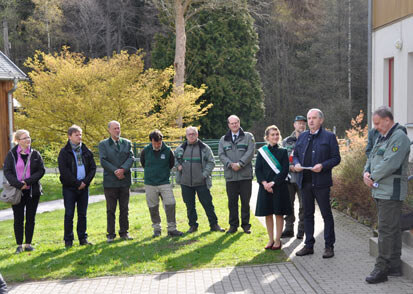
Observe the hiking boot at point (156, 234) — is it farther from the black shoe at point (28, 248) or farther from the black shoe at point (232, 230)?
the black shoe at point (28, 248)

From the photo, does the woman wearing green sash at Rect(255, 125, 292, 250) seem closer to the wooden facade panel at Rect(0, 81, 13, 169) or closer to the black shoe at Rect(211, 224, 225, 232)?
the black shoe at Rect(211, 224, 225, 232)

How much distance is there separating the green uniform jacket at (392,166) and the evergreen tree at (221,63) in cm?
2689

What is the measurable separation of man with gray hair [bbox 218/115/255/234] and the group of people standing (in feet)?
0.06

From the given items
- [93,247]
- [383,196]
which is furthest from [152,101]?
[383,196]

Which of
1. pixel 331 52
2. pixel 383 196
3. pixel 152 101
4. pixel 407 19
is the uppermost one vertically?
pixel 331 52

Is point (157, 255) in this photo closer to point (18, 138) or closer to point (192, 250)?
point (192, 250)

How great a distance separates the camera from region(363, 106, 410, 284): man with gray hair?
18.7ft

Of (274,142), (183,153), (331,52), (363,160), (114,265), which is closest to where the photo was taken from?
(114,265)

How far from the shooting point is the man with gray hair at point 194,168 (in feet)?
29.3

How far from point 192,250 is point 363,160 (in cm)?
441

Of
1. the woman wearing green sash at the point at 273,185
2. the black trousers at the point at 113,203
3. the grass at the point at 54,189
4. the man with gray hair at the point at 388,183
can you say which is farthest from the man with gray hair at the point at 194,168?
the grass at the point at 54,189

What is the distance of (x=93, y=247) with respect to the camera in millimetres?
8164

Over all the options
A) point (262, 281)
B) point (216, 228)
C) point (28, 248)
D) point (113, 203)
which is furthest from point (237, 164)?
point (28, 248)

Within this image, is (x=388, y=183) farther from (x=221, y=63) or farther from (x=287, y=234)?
(x=221, y=63)
